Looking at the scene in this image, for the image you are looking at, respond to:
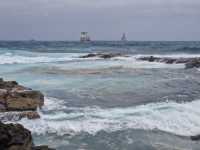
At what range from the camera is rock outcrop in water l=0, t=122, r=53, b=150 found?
7.58 metres

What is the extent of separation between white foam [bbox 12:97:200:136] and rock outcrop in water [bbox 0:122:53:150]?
2973mm

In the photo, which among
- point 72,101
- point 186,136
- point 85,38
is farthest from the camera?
point 85,38

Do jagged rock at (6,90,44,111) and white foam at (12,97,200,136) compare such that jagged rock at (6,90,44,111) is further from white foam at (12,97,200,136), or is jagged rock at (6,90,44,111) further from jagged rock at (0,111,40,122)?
white foam at (12,97,200,136)

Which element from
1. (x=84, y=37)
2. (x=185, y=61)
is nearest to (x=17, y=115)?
(x=185, y=61)

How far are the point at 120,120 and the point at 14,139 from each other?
5.01 m

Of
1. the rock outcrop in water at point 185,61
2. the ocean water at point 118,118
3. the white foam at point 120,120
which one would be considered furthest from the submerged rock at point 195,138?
the rock outcrop in water at point 185,61

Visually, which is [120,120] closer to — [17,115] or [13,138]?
[17,115]

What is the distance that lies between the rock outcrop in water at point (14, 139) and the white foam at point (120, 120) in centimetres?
297

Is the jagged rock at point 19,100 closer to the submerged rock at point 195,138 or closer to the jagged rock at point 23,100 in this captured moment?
the jagged rock at point 23,100

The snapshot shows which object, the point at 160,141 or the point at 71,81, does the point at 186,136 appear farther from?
the point at 71,81

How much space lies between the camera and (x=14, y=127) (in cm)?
802

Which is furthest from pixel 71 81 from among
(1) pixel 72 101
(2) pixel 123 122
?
(2) pixel 123 122

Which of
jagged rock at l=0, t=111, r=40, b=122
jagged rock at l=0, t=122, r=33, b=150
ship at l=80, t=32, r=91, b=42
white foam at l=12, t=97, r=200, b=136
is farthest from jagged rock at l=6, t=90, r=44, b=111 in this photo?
ship at l=80, t=32, r=91, b=42

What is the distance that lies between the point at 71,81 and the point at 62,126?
434 inches
